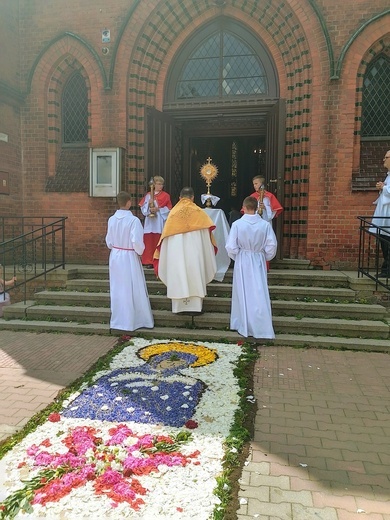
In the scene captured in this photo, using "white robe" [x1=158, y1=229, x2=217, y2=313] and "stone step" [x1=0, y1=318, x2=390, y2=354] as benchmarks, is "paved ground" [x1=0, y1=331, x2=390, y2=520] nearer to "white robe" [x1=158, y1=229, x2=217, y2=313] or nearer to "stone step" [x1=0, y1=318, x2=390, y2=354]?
"stone step" [x1=0, y1=318, x2=390, y2=354]

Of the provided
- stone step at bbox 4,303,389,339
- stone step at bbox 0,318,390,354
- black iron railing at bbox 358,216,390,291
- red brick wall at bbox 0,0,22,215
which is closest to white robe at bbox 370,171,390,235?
black iron railing at bbox 358,216,390,291

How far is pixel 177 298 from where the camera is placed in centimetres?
653

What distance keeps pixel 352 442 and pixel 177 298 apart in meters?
3.49

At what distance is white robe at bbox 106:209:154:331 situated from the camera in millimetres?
6477

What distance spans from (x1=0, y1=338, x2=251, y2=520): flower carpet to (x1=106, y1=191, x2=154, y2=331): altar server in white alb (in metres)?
1.46

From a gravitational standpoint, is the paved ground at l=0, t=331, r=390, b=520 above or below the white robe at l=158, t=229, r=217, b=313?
below

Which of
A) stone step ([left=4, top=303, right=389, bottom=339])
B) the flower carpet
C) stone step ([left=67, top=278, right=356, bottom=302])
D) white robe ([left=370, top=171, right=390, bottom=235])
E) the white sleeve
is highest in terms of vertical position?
white robe ([left=370, top=171, right=390, bottom=235])

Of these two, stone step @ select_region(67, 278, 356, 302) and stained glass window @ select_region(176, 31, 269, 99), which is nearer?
stone step @ select_region(67, 278, 356, 302)

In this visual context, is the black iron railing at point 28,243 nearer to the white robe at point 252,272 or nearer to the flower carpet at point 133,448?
the white robe at point 252,272

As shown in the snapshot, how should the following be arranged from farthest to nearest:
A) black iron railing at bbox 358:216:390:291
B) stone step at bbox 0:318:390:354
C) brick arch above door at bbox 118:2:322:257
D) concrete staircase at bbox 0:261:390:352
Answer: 1. brick arch above door at bbox 118:2:322:257
2. black iron railing at bbox 358:216:390:291
3. concrete staircase at bbox 0:261:390:352
4. stone step at bbox 0:318:390:354

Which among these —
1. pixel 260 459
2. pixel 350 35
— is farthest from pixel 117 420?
pixel 350 35

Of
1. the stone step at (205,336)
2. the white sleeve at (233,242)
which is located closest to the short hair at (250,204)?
the white sleeve at (233,242)

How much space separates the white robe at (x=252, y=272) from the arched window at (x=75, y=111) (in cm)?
559

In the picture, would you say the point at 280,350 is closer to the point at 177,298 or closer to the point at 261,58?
the point at 177,298
